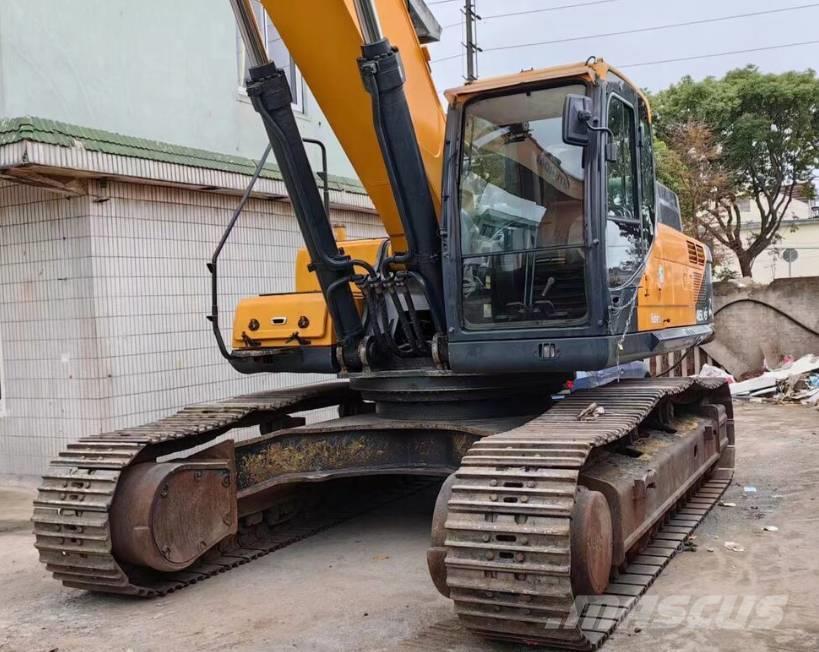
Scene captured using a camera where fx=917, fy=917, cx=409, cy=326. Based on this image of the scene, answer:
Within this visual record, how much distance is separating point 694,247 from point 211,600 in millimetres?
4348

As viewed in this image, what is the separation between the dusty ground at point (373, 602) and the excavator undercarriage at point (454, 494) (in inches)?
6.6

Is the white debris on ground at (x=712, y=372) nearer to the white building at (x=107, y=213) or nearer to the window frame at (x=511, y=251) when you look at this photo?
→ the white building at (x=107, y=213)

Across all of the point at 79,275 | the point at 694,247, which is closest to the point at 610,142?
the point at 694,247

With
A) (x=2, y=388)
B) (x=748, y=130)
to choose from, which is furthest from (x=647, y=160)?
(x=748, y=130)

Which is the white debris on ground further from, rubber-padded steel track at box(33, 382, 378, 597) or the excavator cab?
rubber-padded steel track at box(33, 382, 378, 597)

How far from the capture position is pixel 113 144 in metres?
7.17

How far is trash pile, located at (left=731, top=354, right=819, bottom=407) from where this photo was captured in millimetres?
11688

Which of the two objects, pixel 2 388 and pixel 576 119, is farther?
pixel 2 388

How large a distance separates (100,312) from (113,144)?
4.34 feet

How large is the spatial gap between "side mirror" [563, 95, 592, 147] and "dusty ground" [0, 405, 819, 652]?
2319 mm

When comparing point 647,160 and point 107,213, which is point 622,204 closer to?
point 647,160

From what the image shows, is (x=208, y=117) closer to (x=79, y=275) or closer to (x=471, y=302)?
(x=79, y=275)

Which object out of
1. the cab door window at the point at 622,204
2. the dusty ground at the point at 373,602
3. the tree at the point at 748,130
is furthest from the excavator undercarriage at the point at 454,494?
the tree at the point at 748,130

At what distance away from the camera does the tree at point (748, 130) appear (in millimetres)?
24300
